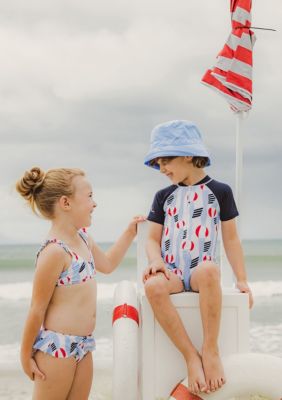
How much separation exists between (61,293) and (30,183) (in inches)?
18.6

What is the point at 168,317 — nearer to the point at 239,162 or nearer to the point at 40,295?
the point at 40,295

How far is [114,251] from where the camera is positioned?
9.69 ft

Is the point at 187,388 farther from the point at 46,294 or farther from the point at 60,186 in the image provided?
the point at 60,186

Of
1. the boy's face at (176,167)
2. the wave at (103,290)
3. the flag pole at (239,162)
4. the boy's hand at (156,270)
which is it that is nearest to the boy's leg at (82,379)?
the boy's hand at (156,270)

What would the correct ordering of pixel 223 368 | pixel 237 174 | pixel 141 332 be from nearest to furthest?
pixel 223 368 → pixel 141 332 → pixel 237 174

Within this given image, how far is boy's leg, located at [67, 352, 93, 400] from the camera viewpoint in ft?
8.24

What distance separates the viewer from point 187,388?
2.51m

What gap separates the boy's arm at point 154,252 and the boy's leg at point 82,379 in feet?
1.43

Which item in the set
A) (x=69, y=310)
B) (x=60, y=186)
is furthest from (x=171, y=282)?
(x=60, y=186)

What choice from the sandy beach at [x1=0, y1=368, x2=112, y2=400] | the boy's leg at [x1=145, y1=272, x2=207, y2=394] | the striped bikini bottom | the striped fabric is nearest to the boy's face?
the boy's leg at [x1=145, y1=272, x2=207, y2=394]

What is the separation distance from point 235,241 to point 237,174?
0.86 meters

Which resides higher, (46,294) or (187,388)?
(46,294)

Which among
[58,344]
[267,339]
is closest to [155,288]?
[58,344]

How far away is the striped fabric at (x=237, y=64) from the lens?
143 inches
